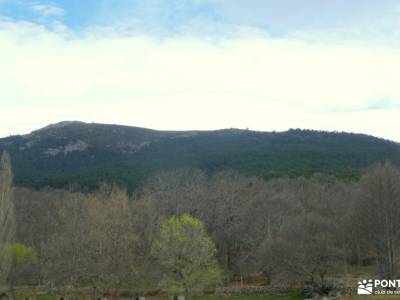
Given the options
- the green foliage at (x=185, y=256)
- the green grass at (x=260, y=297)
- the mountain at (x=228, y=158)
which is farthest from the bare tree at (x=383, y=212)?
the mountain at (x=228, y=158)

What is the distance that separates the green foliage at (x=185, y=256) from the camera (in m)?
43.6

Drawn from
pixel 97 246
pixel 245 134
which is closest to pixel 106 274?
pixel 97 246

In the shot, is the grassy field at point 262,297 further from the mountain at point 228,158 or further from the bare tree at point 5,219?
the mountain at point 228,158

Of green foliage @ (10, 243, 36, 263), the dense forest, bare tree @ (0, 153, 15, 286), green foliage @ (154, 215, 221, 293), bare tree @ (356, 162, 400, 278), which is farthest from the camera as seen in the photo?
green foliage @ (10, 243, 36, 263)

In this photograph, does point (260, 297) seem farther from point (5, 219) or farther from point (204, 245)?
point (5, 219)

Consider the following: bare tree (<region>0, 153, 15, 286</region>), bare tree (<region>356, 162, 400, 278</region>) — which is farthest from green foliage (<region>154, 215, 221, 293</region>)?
bare tree (<region>356, 162, 400, 278</region>)

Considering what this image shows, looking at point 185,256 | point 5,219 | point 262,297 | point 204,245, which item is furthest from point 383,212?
point 5,219

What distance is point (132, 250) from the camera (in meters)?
47.6

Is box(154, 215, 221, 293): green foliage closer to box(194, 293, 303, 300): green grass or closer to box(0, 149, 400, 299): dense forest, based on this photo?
box(0, 149, 400, 299): dense forest

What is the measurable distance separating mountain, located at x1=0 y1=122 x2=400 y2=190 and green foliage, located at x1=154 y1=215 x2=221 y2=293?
74814mm

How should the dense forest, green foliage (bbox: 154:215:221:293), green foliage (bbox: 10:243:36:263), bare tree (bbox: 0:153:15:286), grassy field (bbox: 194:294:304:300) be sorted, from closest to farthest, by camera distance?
1. bare tree (bbox: 0:153:15:286)
2. green foliage (bbox: 154:215:221:293)
3. the dense forest
4. grassy field (bbox: 194:294:304:300)
5. green foliage (bbox: 10:243:36:263)

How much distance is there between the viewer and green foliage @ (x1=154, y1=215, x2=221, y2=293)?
43625mm

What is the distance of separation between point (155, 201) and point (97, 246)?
21595 mm

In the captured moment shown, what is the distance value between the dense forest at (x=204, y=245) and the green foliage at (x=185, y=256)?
3.3 inches
